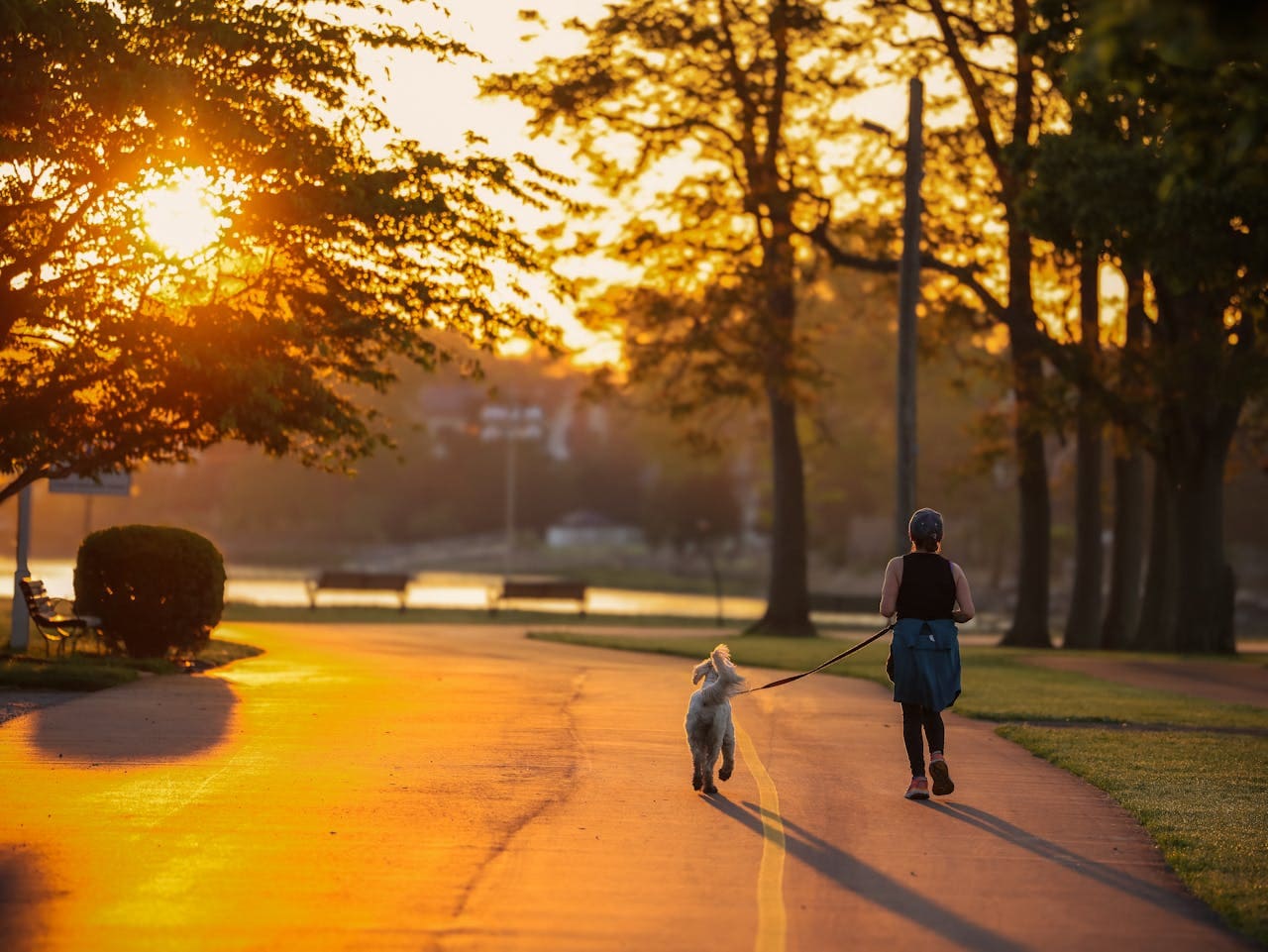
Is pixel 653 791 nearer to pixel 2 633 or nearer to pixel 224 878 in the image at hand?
→ pixel 224 878

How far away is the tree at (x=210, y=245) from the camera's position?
1886cm

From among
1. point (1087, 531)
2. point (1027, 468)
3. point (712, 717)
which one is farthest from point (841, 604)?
point (712, 717)

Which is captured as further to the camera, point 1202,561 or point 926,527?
point 1202,561

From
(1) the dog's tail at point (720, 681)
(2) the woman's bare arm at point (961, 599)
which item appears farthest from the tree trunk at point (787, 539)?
(1) the dog's tail at point (720, 681)

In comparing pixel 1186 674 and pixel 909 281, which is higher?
pixel 909 281

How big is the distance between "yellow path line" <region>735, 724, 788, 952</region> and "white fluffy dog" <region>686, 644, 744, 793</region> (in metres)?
0.38

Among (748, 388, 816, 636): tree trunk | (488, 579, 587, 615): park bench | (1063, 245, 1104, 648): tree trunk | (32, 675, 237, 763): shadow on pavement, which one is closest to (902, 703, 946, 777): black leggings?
(32, 675, 237, 763): shadow on pavement

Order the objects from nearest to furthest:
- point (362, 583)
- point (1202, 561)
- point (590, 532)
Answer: point (1202, 561)
point (362, 583)
point (590, 532)

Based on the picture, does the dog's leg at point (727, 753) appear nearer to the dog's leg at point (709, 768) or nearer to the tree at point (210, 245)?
the dog's leg at point (709, 768)

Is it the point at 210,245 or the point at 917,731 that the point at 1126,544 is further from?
the point at 917,731

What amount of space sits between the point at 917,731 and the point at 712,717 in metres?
1.41

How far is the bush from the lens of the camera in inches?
891

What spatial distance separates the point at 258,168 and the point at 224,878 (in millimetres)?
12035

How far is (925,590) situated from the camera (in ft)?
40.5
